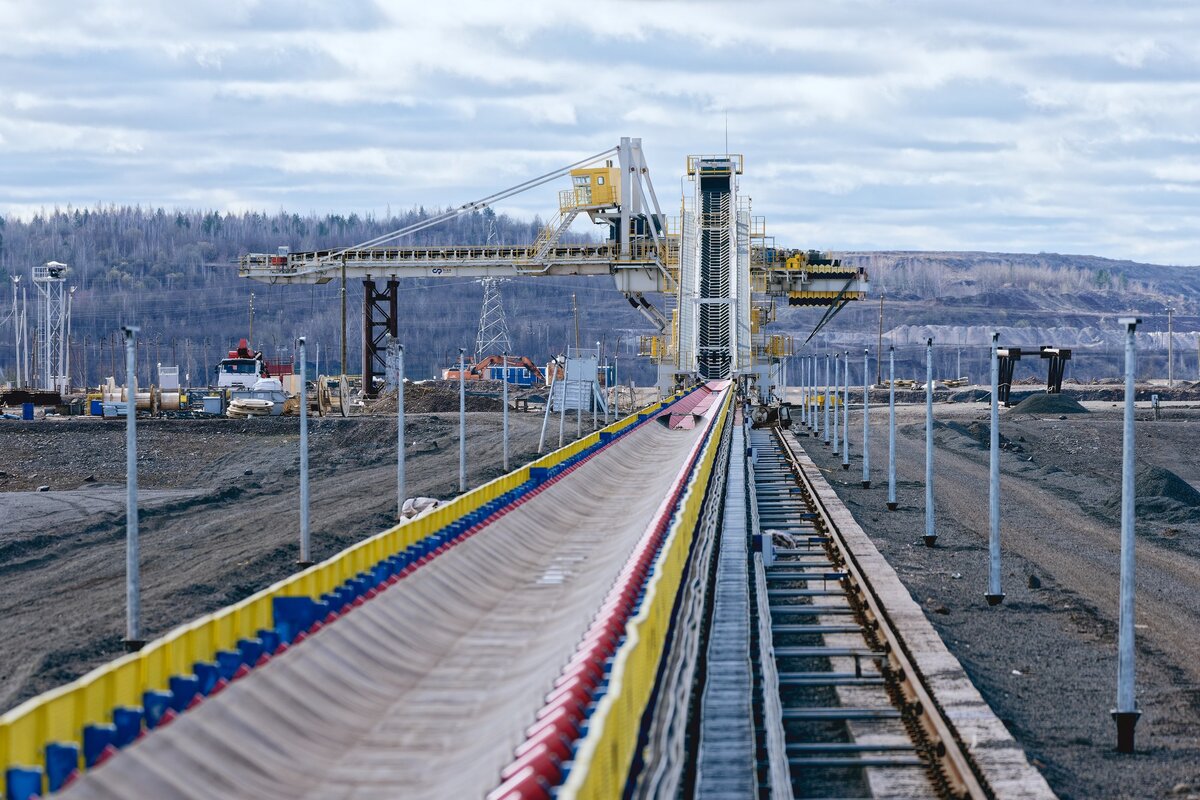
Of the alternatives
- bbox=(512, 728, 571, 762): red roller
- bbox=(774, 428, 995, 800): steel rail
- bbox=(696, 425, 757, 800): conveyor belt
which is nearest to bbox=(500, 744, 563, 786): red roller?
bbox=(512, 728, 571, 762): red roller

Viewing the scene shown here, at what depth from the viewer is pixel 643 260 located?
79.8 metres

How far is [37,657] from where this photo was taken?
1947 centimetres

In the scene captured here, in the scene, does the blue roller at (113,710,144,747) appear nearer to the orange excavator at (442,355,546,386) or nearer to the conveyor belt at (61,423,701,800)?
the conveyor belt at (61,423,701,800)

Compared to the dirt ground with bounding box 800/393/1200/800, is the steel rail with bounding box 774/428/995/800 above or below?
above

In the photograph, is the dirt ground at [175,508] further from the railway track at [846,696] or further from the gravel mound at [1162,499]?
the gravel mound at [1162,499]

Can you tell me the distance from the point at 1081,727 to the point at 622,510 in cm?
1153

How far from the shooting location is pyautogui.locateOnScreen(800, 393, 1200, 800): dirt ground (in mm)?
15742

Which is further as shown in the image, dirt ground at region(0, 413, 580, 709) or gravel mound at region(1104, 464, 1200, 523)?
gravel mound at region(1104, 464, 1200, 523)

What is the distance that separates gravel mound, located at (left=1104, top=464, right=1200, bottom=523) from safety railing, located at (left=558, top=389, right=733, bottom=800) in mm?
27670

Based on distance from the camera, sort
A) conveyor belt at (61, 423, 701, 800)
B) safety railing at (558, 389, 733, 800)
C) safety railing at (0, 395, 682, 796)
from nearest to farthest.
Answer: safety railing at (558, 389, 733, 800)
safety railing at (0, 395, 682, 796)
conveyor belt at (61, 423, 701, 800)

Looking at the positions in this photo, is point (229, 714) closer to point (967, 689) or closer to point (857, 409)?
point (967, 689)

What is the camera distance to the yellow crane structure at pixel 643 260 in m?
77.2

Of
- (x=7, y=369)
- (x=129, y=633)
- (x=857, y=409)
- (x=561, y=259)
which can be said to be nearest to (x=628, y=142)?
(x=561, y=259)

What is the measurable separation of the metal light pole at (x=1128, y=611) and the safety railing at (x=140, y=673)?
7.11m
